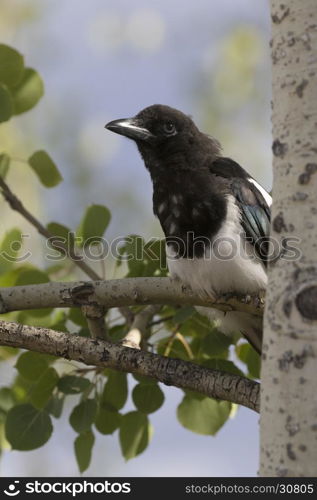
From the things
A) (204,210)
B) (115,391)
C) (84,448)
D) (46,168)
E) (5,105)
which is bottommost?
(84,448)

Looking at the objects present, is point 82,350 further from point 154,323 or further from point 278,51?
point 278,51

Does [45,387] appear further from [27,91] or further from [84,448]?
[27,91]

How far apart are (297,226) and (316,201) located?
0.07 metres

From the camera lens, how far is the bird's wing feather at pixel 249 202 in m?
3.70

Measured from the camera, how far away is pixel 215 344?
11.6ft

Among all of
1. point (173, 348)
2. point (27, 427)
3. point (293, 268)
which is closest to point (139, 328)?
point (173, 348)

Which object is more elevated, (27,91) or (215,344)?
(27,91)

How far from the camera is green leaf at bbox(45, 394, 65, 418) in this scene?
3361 mm

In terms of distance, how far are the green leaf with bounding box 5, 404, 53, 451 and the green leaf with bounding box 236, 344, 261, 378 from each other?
0.87 meters

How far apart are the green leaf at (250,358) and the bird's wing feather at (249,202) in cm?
38

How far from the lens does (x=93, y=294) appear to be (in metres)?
3.15

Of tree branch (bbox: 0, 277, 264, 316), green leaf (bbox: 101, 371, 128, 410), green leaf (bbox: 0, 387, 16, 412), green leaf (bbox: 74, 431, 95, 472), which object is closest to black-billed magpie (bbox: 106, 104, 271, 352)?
tree branch (bbox: 0, 277, 264, 316)

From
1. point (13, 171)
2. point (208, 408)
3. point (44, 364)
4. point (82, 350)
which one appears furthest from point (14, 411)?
point (13, 171)

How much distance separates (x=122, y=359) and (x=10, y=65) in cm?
140
